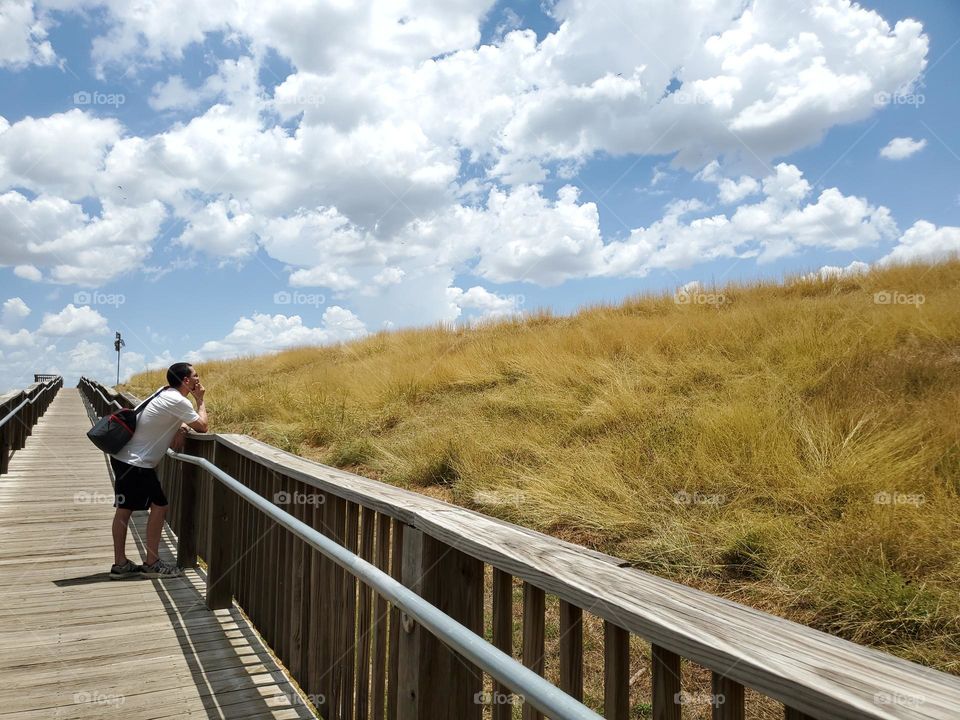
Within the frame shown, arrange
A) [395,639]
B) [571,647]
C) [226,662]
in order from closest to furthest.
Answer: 1. [571,647]
2. [395,639]
3. [226,662]

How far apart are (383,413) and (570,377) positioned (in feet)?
9.84

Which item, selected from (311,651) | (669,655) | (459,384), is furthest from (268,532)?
(459,384)

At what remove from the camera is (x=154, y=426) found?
17.4 ft

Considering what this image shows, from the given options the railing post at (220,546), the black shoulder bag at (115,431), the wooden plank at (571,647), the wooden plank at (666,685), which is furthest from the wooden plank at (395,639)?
the black shoulder bag at (115,431)

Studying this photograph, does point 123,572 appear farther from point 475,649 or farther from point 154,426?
point 475,649

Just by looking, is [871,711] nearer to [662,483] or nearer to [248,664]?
[248,664]

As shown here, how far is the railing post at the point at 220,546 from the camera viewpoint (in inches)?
178

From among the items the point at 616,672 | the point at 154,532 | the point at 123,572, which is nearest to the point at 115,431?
the point at 154,532

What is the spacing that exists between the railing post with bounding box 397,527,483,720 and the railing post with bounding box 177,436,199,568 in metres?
4.04

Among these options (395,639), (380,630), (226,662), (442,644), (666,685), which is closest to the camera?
→ (666,685)

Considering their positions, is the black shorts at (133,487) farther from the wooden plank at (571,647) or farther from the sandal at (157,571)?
the wooden plank at (571,647)

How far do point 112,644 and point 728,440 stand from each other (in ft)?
16.0

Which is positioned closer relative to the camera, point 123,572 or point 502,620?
point 502,620

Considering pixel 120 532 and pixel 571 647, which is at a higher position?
pixel 571 647
